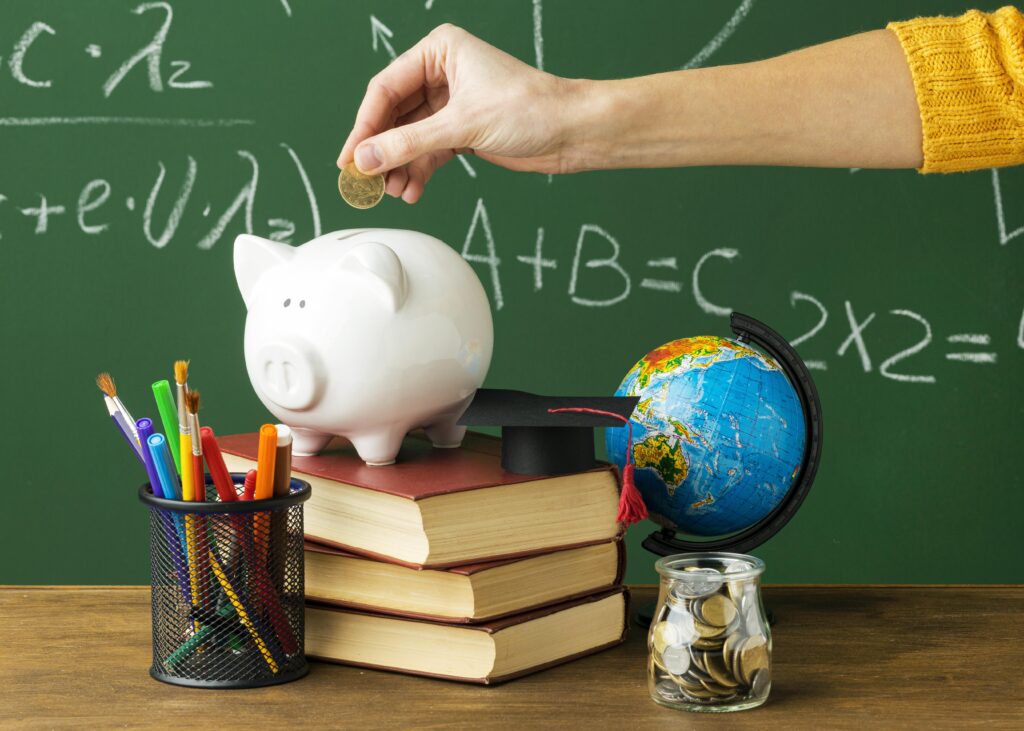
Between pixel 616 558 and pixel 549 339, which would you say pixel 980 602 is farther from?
pixel 549 339

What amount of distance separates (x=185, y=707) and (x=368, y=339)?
32cm

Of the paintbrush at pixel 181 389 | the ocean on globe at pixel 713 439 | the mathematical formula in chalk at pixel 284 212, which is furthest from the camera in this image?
the mathematical formula in chalk at pixel 284 212

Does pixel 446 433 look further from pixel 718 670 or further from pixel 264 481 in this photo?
pixel 718 670

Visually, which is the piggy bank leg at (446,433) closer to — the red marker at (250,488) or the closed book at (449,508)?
the closed book at (449,508)

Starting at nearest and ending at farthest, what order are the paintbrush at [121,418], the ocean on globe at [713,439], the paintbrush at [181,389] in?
the paintbrush at [181,389] → the paintbrush at [121,418] → the ocean on globe at [713,439]

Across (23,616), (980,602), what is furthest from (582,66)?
(23,616)

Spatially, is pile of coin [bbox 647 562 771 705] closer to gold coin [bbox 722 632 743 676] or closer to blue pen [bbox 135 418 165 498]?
gold coin [bbox 722 632 743 676]

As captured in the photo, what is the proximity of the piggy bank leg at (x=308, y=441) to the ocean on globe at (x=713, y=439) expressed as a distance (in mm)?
280

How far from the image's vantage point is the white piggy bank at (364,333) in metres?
0.94

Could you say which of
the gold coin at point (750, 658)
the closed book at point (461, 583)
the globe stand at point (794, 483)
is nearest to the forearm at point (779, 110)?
the globe stand at point (794, 483)

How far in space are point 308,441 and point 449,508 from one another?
0.20m

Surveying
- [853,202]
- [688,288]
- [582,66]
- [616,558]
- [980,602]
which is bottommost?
[980,602]

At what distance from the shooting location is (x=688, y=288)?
2.06 meters

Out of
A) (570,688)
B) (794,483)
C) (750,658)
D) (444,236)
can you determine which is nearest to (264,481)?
(570,688)
